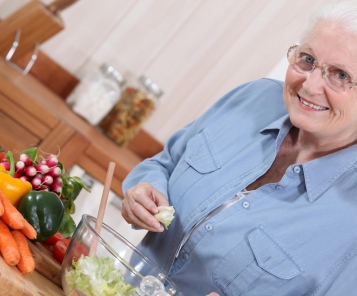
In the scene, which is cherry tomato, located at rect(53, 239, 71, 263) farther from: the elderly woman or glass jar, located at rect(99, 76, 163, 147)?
glass jar, located at rect(99, 76, 163, 147)

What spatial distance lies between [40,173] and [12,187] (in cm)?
14

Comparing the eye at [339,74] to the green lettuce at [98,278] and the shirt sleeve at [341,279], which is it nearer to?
the shirt sleeve at [341,279]

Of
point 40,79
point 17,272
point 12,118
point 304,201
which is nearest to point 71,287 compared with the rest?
point 17,272

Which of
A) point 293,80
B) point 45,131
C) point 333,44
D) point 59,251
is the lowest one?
point 45,131

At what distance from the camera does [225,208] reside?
1.46 metres

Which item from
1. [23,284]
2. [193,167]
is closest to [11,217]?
[23,284]

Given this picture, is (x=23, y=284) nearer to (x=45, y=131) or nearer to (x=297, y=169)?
(x=297, y=169)

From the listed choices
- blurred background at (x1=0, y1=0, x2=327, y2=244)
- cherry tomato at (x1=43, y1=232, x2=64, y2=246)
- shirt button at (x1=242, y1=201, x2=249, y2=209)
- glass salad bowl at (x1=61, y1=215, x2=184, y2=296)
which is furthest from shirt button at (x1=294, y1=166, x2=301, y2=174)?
blurred background at (x1=0, y1=0, x2=327, y2=244)

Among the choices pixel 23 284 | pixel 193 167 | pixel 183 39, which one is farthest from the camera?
pixel 183 39

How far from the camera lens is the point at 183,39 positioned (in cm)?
290

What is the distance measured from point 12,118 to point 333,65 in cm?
145

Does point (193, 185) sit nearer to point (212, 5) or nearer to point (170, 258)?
point (170, 258)

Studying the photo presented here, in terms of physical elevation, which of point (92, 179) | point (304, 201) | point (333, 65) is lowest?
point (92, 179)

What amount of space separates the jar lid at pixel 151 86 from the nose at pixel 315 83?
57.8 inches
